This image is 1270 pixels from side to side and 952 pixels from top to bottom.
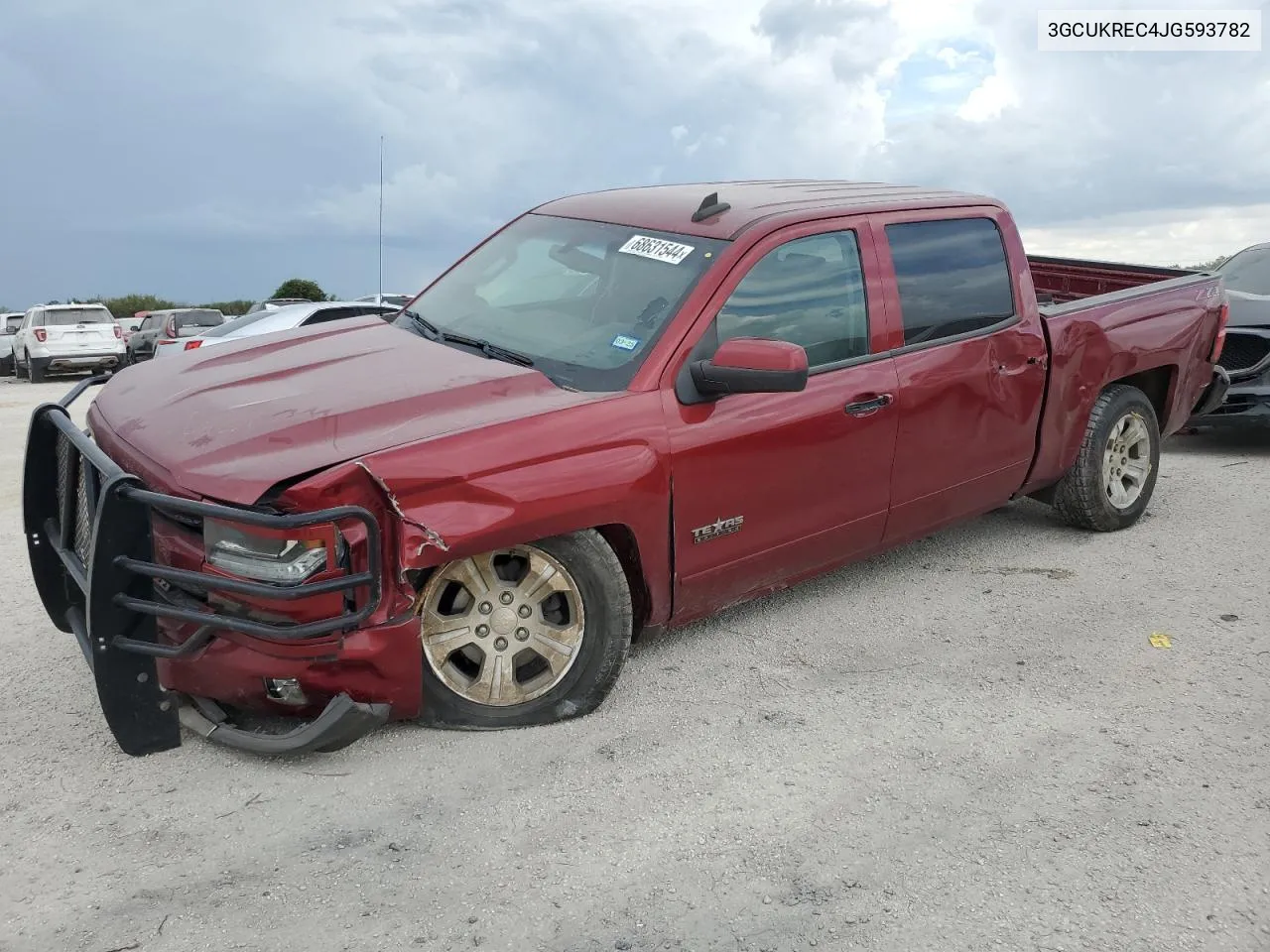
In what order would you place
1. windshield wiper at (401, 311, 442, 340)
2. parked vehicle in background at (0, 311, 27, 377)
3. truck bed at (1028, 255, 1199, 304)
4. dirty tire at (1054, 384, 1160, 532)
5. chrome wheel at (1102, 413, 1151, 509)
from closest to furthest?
1. windshield wiper at (401, 311, 442, 340)
2. dirty tire at (1054, 384, 1160, 532)
3. chrome wheel at (1102, 413, 1151, 509)
4. truck bed at (1028, 255, 1199, 304)
5. parked vehicle in background at (0, 311, 27, 377)

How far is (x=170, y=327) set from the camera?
20969 millimetres

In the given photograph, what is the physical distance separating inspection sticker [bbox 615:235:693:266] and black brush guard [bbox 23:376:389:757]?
1.73 meters

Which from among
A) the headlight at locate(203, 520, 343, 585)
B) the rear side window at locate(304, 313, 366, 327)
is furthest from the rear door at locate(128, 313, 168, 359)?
the headlight at locate(203, 520, 343, 585)

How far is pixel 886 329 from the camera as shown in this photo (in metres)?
4.73

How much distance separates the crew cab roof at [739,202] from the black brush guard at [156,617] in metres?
2.00

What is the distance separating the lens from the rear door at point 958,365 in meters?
4.83

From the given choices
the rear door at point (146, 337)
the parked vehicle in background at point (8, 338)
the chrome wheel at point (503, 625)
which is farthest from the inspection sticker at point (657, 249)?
the rear door at point (146, 337)

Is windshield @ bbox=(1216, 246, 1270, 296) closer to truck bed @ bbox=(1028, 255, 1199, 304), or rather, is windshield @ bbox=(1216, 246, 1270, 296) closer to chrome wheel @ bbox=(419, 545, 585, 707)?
truck bed @ bbox=(1028, 255, 1199, 304)

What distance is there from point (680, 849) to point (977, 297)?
3155mm

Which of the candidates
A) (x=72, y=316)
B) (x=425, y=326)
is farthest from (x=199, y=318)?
(x=425, y=326)

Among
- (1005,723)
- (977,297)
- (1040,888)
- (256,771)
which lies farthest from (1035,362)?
(256,771)

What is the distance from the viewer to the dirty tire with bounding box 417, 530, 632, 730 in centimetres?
372

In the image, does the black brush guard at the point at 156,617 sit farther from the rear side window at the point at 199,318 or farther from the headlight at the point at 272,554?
the rear side window at the point at 199,318

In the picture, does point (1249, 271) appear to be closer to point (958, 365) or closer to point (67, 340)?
point (958, 365)
